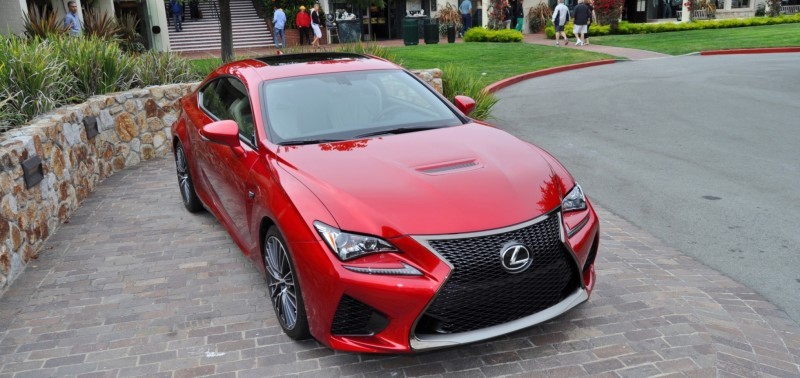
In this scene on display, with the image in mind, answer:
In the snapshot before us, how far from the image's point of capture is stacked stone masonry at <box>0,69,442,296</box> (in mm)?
5781

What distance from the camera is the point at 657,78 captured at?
16469 mm

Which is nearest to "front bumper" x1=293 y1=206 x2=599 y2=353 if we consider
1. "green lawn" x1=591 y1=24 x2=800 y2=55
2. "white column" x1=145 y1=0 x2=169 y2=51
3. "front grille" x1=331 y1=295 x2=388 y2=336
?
"front grille" x1=331 y1=295 x2=388 y2=336

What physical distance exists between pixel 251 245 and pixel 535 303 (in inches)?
81.8

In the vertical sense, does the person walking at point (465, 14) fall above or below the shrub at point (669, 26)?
above

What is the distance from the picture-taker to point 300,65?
A: 5742 mm

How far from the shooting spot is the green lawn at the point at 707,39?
79.4 feet

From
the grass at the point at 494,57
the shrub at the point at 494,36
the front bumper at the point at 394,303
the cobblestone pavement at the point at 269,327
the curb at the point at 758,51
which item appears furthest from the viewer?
the shrub at the point at 494,36

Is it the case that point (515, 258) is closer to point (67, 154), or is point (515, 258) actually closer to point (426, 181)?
point (426, 181)

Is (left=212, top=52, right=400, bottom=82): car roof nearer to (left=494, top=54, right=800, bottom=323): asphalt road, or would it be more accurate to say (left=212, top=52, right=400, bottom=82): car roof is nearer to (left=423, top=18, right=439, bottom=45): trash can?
(left=494, top=54, right=800, bottom=323): asphalt road

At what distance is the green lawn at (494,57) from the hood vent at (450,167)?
13026 mm

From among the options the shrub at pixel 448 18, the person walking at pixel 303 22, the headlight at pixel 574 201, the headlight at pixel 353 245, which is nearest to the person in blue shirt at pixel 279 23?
the person walking at pixel 303 22

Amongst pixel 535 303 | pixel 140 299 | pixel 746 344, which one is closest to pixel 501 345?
pixel 535 303

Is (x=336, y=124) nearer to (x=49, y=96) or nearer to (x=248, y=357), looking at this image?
(x=248, y=357)

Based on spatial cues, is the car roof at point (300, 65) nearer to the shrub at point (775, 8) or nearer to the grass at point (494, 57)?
the grass at point (494, 57)
